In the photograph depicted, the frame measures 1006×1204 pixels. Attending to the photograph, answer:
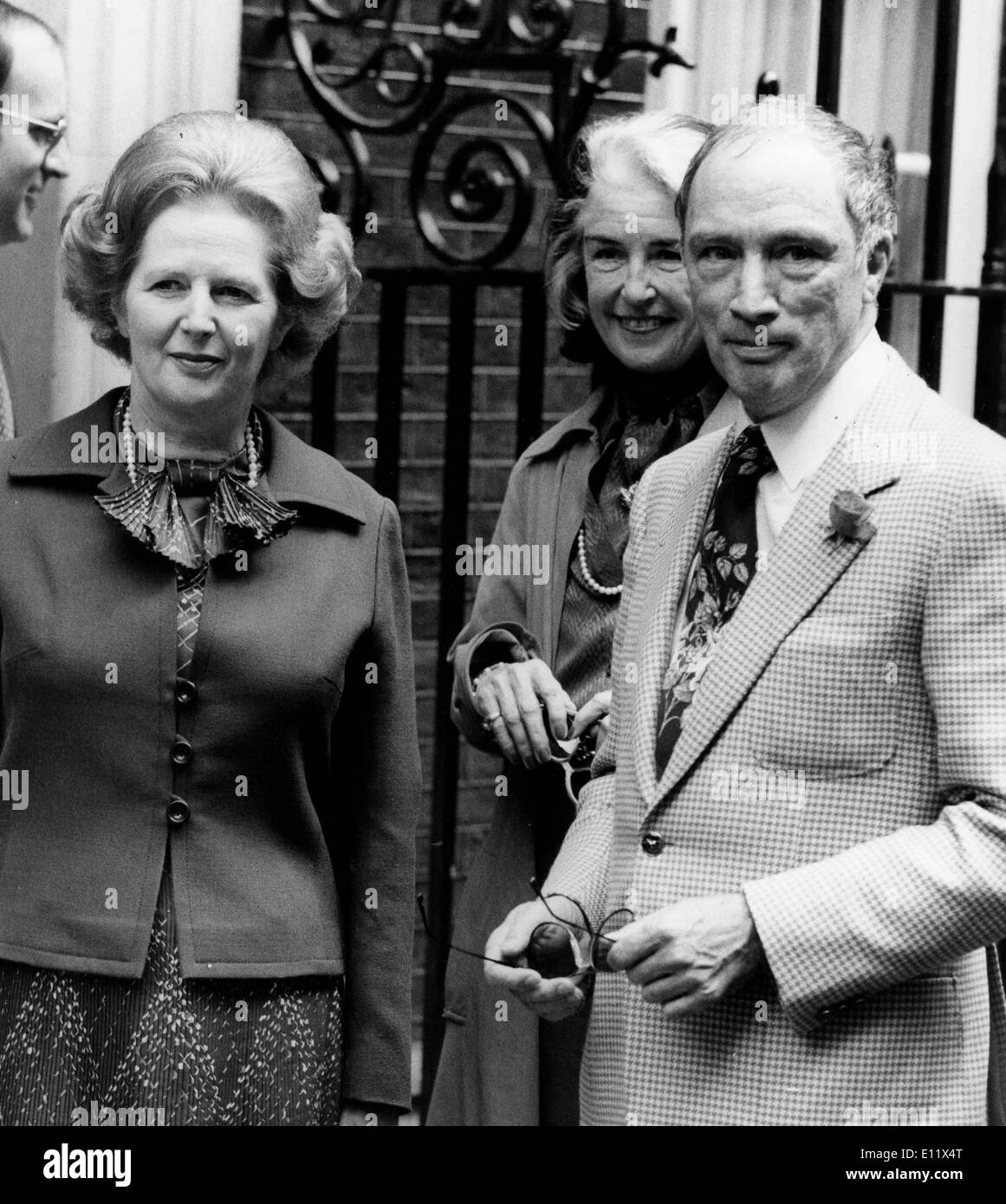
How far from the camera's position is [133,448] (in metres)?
2.52

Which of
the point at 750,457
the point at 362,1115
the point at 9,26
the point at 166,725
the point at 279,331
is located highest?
the point at 9,26

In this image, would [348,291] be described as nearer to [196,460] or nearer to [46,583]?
[196,460]

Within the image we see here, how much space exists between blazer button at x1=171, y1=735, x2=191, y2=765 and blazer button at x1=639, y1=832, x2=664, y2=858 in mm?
569

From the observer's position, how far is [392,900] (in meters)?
2.63

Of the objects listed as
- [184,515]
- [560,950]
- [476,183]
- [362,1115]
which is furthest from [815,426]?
[476,183]

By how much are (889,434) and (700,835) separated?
50 cm

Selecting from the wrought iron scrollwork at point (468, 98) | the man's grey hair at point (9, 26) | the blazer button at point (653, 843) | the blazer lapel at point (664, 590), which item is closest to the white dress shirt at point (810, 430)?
the blazer lapel at point (664, 590)

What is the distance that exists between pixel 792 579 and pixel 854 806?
0.85 ft

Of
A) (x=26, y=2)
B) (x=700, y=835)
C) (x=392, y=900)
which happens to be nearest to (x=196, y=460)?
(x=392, y=900)

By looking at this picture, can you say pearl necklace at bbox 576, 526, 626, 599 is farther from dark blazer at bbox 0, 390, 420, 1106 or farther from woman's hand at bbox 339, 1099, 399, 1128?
woman's hand at bbox 339, 1099, 399, 1128

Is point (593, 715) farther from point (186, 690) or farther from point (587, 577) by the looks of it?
point (186, 690)

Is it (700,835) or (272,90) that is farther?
(272,90)

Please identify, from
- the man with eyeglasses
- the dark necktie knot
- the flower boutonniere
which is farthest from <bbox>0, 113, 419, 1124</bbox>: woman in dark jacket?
the man with eyeglasses

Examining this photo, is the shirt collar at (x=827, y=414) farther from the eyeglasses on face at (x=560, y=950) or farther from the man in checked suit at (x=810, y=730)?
the eyeglasses on face at (x=560, y=950)
